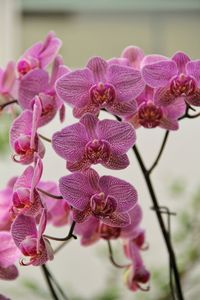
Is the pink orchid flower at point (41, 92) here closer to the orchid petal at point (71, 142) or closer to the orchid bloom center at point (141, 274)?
the orchid petal at point (71, 142)

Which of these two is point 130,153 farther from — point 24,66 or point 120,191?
point 120,191

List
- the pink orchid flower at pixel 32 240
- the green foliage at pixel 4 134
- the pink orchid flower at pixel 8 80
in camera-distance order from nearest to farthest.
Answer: the pink orchid flower at pixel 32 240, the pink orchid flower at pixel 8 80, the green foliage at pixel 4 134

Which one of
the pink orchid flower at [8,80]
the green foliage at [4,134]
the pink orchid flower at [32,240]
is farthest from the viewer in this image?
the green foliage at [4,134]

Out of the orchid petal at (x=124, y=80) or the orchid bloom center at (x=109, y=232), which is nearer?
the orchid petal at (x=124, y=80)

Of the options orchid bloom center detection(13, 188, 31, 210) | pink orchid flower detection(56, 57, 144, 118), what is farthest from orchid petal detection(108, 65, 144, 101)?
orchid bloom center detection(13, 188, 31, 210)

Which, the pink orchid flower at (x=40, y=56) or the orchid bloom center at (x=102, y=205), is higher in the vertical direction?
the pink orchid flower at (x=40, y=56)

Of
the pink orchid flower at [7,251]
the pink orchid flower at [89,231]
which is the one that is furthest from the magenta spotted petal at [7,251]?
the pink orchid flower at [89,231]

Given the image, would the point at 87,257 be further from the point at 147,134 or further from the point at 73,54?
the point at 73,54
